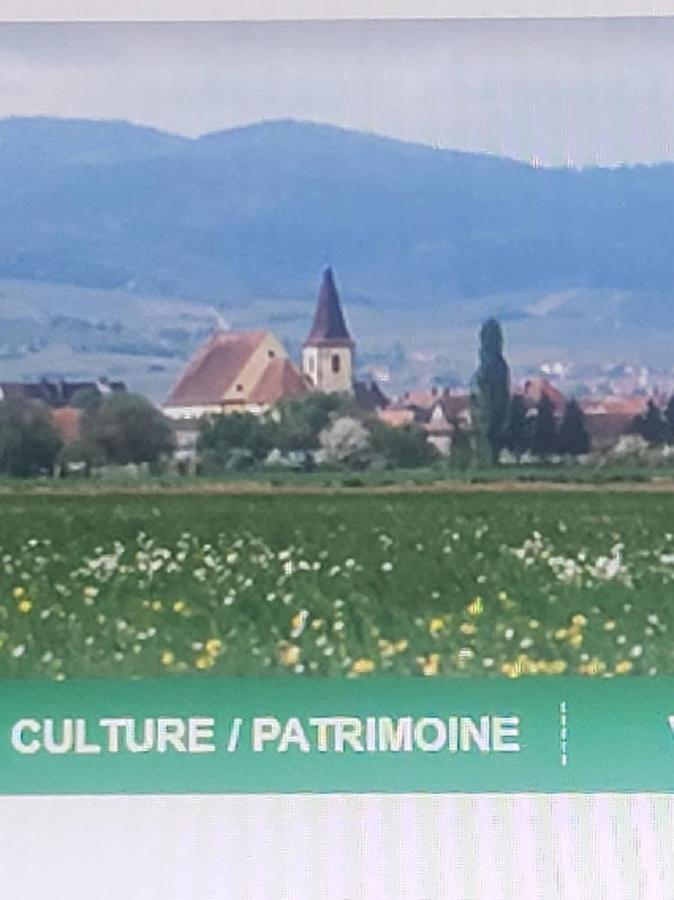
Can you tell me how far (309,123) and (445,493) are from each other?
0.53m

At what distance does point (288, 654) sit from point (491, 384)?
17.6 inches

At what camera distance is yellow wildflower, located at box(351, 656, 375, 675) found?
6.41ft

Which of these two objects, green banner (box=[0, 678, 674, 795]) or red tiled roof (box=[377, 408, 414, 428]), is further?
red tiled roof (box=[377, 408, 414, 428])

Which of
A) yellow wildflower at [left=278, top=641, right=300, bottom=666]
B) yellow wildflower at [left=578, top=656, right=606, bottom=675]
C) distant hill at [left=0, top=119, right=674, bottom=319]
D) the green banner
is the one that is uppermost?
distant hill at [left=0, top=119, right=674, bottom=319]

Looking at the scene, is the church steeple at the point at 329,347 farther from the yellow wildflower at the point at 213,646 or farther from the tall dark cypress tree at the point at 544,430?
the yellow wildflower at the point at 213,646

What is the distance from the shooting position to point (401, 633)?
197 cm

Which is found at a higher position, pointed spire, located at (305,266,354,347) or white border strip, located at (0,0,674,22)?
white border strip, located at (0,0,674,22)

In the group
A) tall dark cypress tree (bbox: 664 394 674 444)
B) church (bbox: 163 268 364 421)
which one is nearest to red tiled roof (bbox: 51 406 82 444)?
church (bbox: 163 268 364 421)

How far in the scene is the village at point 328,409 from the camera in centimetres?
199

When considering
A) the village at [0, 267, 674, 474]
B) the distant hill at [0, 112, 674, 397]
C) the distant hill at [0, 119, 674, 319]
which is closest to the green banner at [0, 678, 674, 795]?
the village at [0, 267, 674, 474]

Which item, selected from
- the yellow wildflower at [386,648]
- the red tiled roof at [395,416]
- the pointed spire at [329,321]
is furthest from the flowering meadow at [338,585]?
the pointed spire at [329,321]

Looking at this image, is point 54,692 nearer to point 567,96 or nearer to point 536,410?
point 536,410

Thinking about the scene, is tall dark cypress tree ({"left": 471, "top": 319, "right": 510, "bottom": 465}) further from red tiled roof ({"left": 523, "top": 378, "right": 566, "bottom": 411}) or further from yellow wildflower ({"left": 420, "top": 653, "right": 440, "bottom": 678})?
yellow wildflower ({"left": 420, "top": 653, "right": 440, "bottom": 678})

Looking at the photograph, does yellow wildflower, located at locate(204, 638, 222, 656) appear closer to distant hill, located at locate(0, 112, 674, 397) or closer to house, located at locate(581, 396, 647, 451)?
distant hill, located at locate(0, 112, 674, 397)
